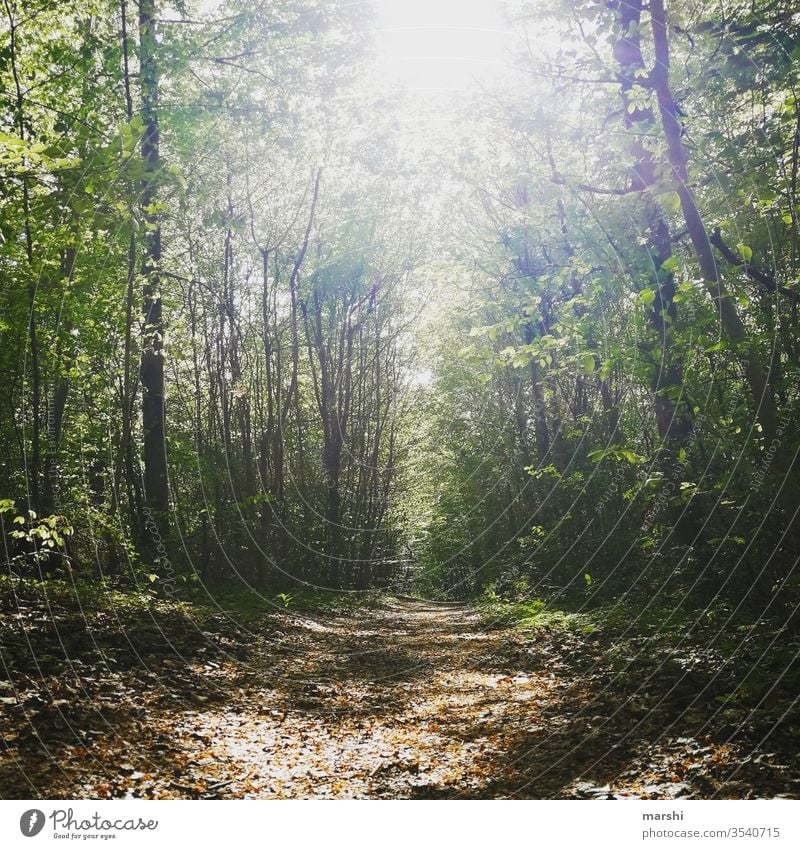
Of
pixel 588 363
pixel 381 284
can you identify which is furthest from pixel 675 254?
pixel 381 284

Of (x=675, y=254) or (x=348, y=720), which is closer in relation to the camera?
(x=348, y=720)

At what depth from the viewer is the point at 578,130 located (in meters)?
7.41

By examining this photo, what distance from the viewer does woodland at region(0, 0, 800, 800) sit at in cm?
483

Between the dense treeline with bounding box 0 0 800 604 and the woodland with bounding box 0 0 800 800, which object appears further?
the dense treeline with bounding box 0 0 800 604

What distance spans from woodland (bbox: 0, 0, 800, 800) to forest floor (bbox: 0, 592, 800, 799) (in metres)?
0.04

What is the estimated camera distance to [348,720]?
6.11 meters

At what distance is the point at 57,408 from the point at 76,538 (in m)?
2.21

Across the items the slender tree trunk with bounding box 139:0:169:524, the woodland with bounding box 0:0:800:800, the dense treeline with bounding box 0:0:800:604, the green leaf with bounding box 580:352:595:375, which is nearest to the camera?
the woodland with bounding box 0:0:800:800

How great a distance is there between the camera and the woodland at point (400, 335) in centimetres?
483

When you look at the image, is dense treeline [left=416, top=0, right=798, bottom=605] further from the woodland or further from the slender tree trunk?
the slender tree trunk
